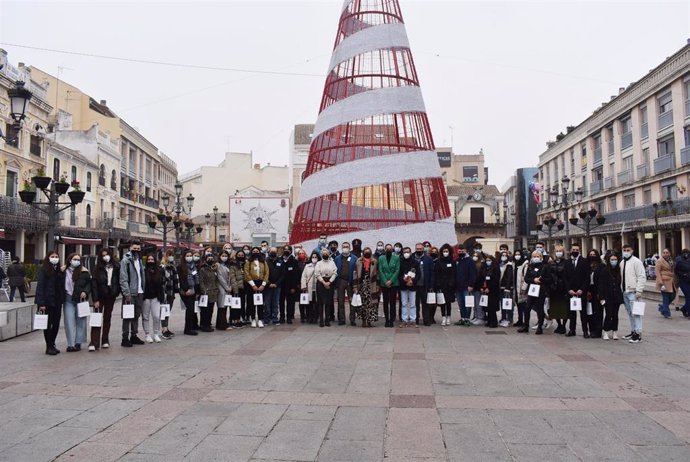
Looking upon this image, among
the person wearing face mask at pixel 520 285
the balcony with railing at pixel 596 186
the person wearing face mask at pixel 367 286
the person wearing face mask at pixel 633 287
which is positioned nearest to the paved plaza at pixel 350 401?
the person wearing face mask at pixel 633 287

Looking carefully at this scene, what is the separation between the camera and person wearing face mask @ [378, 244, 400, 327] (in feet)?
38.0

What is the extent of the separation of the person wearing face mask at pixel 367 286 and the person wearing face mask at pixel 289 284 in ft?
4.58

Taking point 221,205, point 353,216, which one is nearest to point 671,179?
point 353,216

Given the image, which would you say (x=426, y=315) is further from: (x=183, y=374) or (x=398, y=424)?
(x=398, y=424)

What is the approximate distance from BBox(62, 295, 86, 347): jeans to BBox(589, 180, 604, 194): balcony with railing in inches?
1608

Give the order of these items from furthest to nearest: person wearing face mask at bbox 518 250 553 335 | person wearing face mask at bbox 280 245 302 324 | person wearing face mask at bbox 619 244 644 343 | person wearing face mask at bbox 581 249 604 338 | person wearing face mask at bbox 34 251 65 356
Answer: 1. person wearing face mask at bbox 280 245 302 324
2. person wearing face mask at bbox 518 250 553 335
3. person wearing face mask at bbox 581 249 604 338
4. person wearing face mask at bbox 619 244 644 343
5. person wearing face mask at bbox 34 251 65 356

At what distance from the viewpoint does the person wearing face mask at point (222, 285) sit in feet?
36.8

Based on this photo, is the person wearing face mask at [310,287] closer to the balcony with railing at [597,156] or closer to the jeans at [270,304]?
the jeans at [270,304]

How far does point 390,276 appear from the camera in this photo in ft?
38.0

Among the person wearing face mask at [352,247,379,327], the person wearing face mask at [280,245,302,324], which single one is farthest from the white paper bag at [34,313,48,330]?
the person wearing face mask at [352,247,379,327]

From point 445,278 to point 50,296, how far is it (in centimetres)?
761

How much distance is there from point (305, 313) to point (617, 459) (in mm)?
8927

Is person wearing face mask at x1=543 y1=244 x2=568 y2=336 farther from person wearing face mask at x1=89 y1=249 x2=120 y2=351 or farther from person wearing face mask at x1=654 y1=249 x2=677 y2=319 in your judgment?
person wearing face mask at x1=89 y1=249 x2=120 y2=351

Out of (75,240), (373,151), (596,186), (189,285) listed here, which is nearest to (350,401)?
(189,285)
